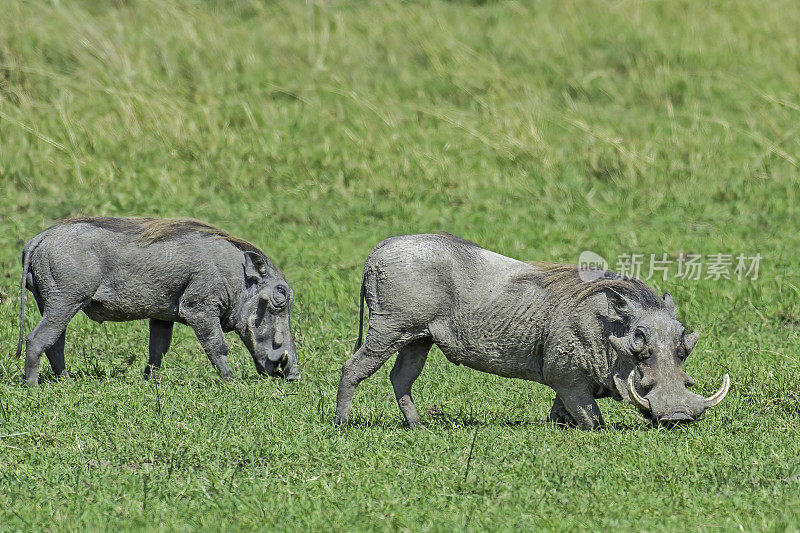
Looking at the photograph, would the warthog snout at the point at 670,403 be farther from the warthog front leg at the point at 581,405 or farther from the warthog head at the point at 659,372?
the warthog front leg at the point at 581,405

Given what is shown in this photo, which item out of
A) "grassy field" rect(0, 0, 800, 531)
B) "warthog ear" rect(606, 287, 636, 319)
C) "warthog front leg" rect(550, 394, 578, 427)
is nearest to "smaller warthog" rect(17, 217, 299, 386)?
"grassy field" rect(0, 0, 800, 531)

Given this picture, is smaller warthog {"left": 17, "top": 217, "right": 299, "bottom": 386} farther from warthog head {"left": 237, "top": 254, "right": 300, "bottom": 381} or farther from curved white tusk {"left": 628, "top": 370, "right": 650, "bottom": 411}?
curved white tusk {"left": 628, "top": 370, "right": 650, "bottom": 411}

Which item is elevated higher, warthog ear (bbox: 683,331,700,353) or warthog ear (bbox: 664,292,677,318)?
warthog ear (bbox: 664,292,677,318)

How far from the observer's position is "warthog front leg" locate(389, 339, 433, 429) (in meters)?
5.60

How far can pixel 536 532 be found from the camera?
4078 mm

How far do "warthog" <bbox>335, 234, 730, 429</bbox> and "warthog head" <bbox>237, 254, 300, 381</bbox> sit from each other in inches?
50.8

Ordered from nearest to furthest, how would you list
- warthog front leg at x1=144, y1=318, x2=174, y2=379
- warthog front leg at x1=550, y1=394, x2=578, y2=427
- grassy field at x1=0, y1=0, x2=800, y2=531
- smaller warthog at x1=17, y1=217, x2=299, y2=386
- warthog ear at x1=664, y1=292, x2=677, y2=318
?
1. grassy field at x1=0, y1=0, x2=800, y2=531
2. warthog ear at x1=664, y1=292, x2=677, y2=318
3. warthog front leg at x1=550, y1=394, x2=578, y2=427
4. smaller warthog at x1=17, y1=217, x2=299, y2=386
5. warthog front leg at x1=144, y1=318, x2=174, y2=379

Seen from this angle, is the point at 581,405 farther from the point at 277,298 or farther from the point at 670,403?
the point at 277,298

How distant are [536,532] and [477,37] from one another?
411 inches

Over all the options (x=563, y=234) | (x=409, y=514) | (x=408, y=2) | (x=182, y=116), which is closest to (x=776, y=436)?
(x=409, y=514)

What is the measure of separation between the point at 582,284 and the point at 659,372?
560 mm

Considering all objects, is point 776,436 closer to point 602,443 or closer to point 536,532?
point 602,443

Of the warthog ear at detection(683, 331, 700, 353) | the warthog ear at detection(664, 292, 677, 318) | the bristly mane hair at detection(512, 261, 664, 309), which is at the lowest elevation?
the warthog ear at detection(683, 331, 700, 353)

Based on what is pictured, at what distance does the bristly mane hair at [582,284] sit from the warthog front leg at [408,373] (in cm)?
57
